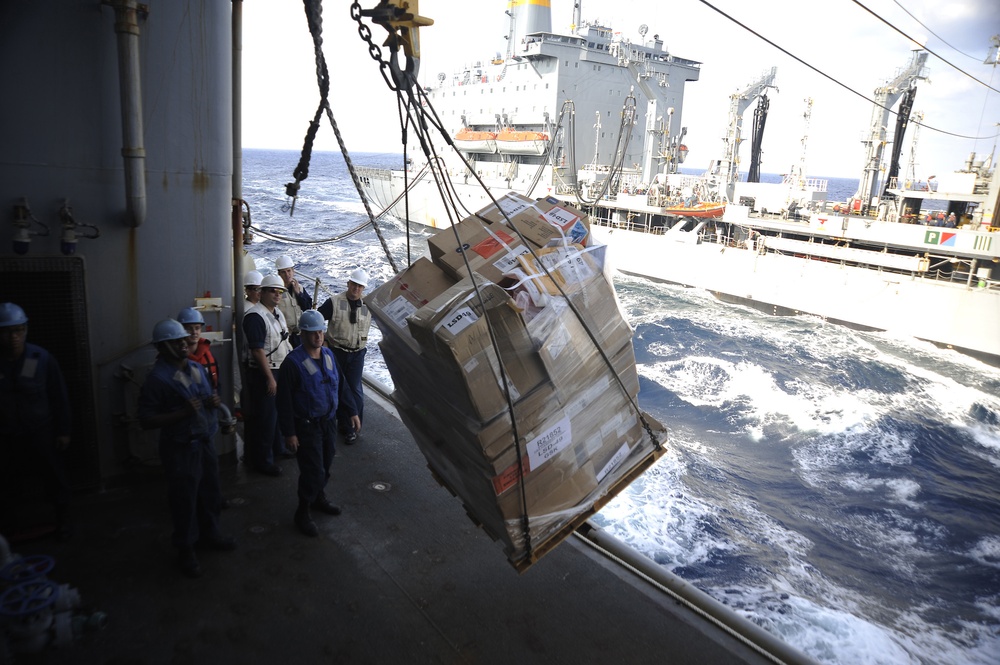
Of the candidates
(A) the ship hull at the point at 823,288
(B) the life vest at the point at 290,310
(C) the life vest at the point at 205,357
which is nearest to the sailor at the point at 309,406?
(C) the life vest at the point at 205,357

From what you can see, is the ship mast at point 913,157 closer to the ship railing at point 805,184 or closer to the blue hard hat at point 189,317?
the ship railing at point 805,184

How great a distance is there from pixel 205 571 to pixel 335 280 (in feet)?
60.0

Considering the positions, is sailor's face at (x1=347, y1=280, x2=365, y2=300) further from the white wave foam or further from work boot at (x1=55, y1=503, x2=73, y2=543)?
the white wave foam

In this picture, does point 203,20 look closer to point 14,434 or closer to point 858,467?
point 14,434

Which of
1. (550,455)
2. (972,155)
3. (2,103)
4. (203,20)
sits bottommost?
(550,455)

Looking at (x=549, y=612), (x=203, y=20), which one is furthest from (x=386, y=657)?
(x=203, y=20)

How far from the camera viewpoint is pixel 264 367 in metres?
4.43

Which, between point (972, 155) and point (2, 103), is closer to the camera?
point (2, 103)

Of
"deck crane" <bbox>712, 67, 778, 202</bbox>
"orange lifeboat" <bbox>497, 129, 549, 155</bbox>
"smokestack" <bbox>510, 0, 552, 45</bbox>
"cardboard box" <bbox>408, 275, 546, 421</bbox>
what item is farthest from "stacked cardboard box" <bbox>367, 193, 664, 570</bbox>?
"smokestack" <bbox>510, 0, 552, 45</bbox>

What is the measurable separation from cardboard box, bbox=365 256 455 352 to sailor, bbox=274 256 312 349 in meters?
2.17

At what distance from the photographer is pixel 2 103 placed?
11.3ft

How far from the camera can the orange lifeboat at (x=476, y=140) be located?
33.0 meters

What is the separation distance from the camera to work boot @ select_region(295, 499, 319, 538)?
3.88m

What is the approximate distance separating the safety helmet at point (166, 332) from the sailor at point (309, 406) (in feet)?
2.14
